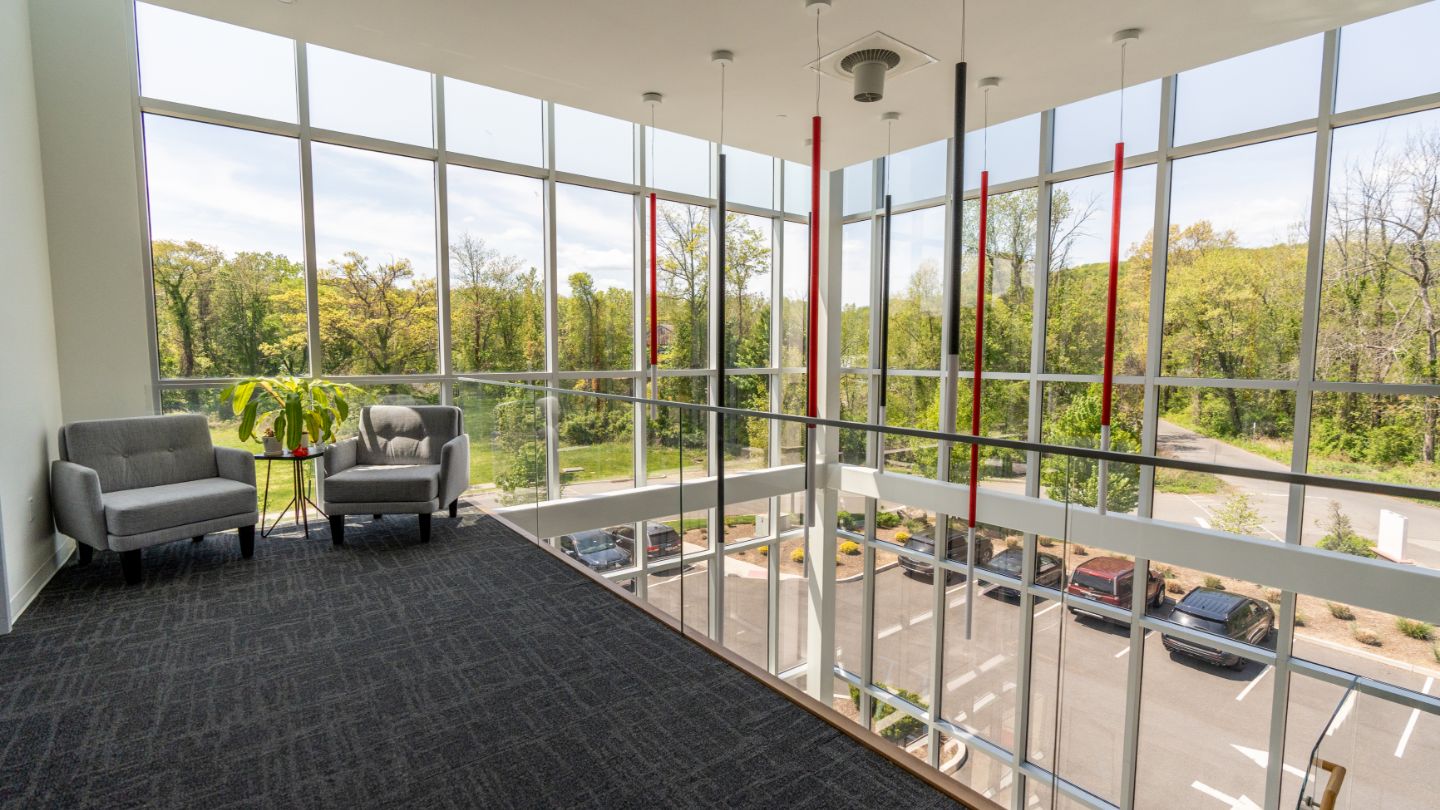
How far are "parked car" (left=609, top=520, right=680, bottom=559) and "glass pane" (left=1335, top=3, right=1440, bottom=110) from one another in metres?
6.32

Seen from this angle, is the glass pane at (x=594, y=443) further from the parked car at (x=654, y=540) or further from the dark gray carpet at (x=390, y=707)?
the dark gray carpet at (x=390, y=707)

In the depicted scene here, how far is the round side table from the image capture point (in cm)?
433

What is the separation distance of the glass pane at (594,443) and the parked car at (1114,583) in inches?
133

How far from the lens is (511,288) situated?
6109mm

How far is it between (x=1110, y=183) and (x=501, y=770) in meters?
6.45

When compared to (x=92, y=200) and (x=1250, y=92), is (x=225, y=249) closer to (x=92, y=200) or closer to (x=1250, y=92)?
(x=92, y=200)

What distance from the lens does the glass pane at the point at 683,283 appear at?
729 centimetres

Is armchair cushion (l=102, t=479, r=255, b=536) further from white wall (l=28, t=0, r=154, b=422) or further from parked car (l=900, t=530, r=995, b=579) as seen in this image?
parked car (l=900, t=530, r=995, b=579)

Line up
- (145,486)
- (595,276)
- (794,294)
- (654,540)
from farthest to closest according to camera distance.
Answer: (794,294), (654,540), (595,276), (145,486)

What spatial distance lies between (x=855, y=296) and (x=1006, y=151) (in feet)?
7.55

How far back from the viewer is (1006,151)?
640cm

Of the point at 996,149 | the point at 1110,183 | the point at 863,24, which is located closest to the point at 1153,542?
the point at 1110,183

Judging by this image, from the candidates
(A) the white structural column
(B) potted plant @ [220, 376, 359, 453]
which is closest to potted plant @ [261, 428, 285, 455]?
(B) potted plant @ [220, 376, 359, 453]

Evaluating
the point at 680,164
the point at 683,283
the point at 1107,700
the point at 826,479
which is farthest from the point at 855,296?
the point at 1107,700
